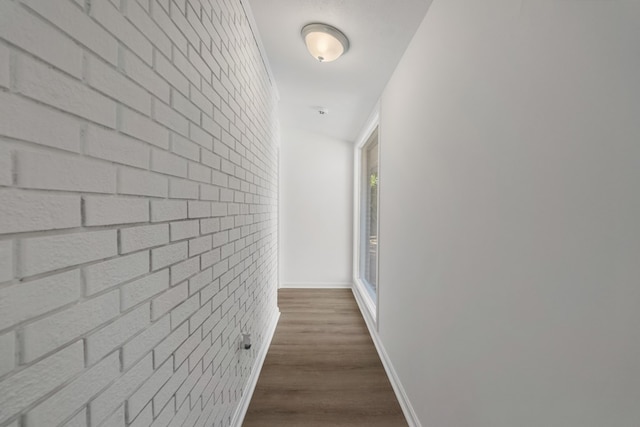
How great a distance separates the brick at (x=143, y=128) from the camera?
611 mm

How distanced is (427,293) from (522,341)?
2.11 ft

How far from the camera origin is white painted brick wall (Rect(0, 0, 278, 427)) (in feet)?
1.31

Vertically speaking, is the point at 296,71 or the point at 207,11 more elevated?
the point at 296,71

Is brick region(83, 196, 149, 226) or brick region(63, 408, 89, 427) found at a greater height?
brick region(83, 196, 149, 226)

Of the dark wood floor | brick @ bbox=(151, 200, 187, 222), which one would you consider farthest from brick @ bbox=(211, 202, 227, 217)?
the dark wood floor

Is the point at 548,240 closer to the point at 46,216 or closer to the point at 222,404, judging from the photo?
the point at 46,216

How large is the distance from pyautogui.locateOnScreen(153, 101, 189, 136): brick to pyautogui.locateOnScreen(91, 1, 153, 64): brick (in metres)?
0.12

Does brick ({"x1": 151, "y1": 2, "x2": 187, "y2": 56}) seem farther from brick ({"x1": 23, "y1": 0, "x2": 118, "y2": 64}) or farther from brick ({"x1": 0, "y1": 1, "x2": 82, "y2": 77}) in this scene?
brick ({"x1": 0, "y1": 1, "x2": 82, "y2": 77})

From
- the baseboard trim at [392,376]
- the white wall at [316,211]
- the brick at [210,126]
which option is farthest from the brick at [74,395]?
the white wall at [316,211]

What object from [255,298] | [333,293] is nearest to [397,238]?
[255,298]

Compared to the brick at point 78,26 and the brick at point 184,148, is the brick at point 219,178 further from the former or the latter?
the brick at point 78,26

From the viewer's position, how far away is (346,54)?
6.05ft

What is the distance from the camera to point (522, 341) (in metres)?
0.75

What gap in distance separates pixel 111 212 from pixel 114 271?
0.45ft
